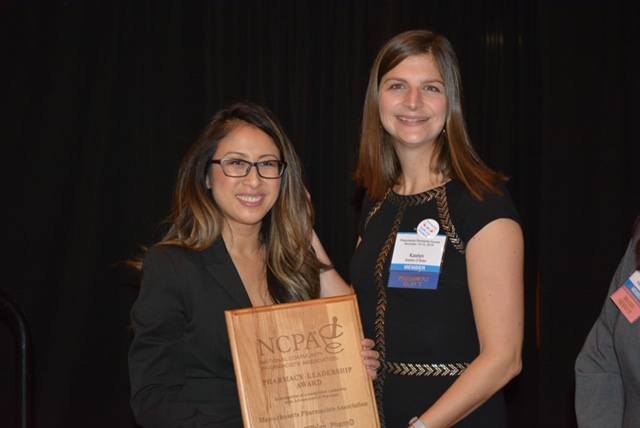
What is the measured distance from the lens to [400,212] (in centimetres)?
261

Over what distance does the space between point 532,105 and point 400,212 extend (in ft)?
10.4

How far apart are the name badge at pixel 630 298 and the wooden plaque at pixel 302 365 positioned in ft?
2.45

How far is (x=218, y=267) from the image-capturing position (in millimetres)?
2391

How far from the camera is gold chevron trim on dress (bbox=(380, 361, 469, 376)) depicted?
7.79 feet

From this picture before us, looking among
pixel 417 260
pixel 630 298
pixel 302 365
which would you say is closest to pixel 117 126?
pixel 417 260

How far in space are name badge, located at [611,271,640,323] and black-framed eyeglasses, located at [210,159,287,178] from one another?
44.3 inches

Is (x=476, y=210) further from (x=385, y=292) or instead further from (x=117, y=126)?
(x=117, y=126)

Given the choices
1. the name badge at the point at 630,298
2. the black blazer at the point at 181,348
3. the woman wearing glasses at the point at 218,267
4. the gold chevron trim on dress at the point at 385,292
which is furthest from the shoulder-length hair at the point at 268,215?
the name badge at the point at 630,298

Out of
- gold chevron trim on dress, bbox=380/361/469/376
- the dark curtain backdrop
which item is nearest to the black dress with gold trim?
gold chevron trim on dress, bbox=380/361/469/376

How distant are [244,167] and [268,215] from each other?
27 cm

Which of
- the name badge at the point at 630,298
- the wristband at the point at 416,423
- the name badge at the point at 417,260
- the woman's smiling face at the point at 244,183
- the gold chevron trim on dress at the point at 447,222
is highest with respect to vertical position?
the woman's smiling face at the point at 244,183

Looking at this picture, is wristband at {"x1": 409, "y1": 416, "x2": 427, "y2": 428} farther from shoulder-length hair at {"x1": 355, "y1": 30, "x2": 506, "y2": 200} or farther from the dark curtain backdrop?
the dark curtain backdrop

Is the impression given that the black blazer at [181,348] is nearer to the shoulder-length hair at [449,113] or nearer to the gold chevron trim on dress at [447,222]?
the gold chevron trim on dress at [447,222]

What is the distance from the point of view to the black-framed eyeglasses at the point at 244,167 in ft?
8.11
